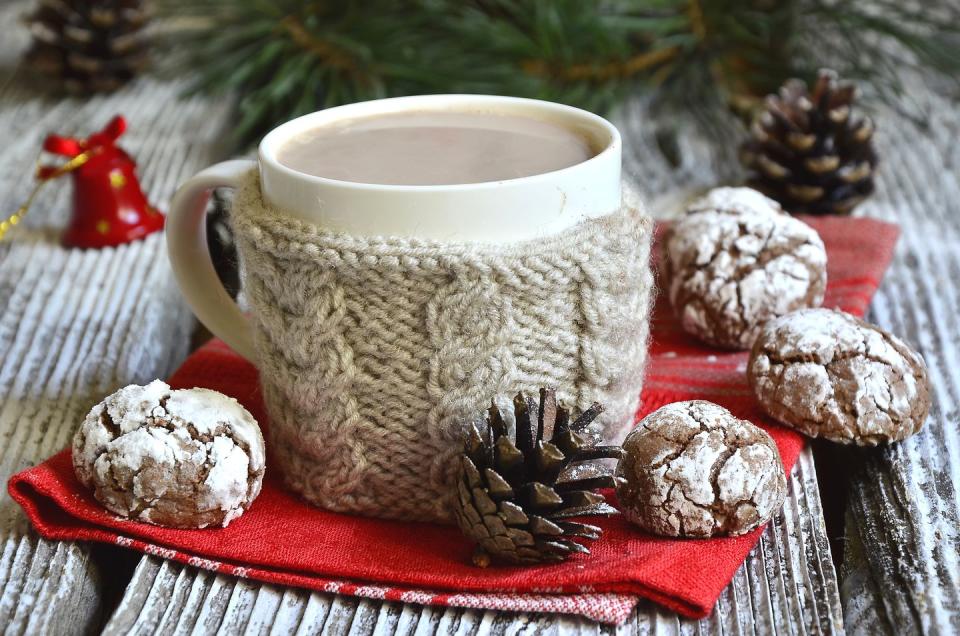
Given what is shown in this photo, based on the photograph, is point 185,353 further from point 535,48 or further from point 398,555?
point 535,48

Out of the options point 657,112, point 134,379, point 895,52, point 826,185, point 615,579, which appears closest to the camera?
point 615,579

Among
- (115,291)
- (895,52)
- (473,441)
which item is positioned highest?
(473,441)

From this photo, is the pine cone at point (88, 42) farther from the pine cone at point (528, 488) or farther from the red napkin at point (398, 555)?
the pine cone at point (528, 488)

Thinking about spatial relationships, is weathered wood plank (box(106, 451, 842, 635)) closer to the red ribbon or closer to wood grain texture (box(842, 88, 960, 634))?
wood grain texture (box(842, 88, 960, 634))

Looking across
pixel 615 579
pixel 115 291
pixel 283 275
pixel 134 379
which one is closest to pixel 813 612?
pixel 615 579

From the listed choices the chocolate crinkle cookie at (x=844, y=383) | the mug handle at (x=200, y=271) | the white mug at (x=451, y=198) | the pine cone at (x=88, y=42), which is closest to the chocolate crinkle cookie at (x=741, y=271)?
the chocolate crinkle cookie at (x=844, y=383)

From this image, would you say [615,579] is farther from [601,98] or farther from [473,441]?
[601,98]

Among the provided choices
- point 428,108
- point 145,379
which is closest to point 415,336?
point 428,108
